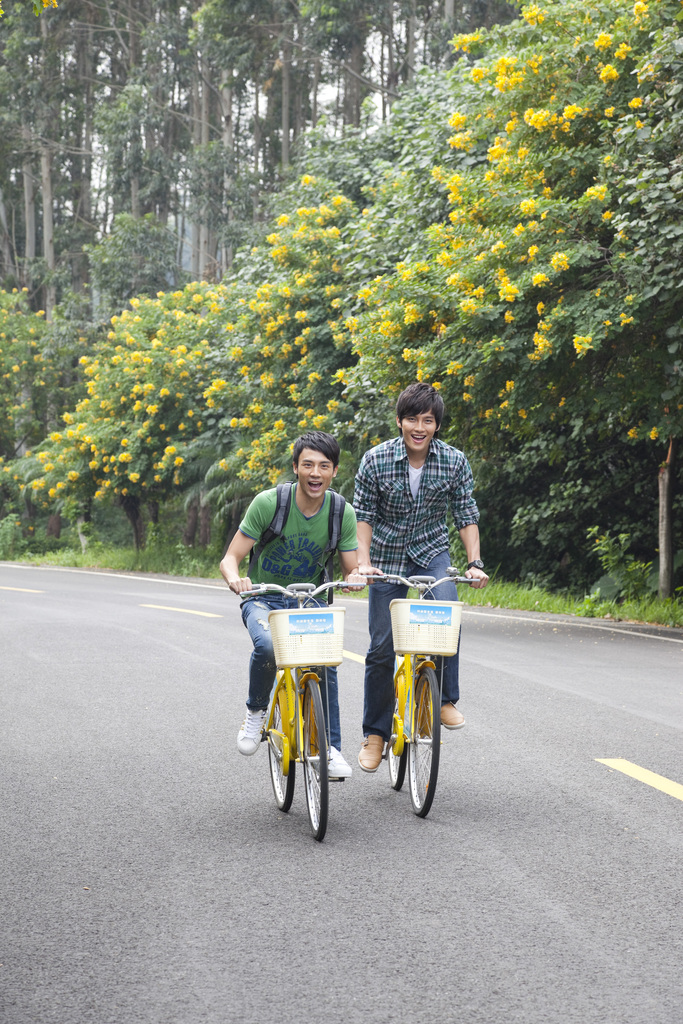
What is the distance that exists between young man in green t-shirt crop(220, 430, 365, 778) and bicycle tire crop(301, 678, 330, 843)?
0.45ft

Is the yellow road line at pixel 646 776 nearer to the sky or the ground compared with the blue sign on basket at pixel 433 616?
nearer to the ground

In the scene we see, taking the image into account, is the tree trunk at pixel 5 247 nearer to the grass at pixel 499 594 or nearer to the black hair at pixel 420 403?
the grass at pixel 499 594

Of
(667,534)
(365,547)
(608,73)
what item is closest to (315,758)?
(365,547)

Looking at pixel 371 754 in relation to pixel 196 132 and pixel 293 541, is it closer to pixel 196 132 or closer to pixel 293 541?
pixel 293 541

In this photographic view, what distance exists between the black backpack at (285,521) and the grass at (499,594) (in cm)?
1019

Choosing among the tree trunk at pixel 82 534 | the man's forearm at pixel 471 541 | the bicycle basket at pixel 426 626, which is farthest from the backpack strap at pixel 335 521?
the tree trunk at pixel 82 534

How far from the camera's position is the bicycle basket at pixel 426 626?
534 centimetres

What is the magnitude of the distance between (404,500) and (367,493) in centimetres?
18

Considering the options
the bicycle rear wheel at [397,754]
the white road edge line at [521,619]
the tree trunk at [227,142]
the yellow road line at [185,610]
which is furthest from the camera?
the tree trunk at [227,142]

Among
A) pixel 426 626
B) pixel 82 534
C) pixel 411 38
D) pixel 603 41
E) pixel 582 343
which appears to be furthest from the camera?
pixel 411 38

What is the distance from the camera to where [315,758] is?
203 inches

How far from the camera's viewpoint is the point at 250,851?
16.2 feet

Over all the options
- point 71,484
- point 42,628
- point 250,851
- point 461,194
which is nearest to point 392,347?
point 461,194

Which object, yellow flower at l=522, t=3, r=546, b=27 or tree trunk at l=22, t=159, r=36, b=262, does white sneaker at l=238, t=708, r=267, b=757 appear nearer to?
yellow flower at l=522, t=3, r=546, b=27
